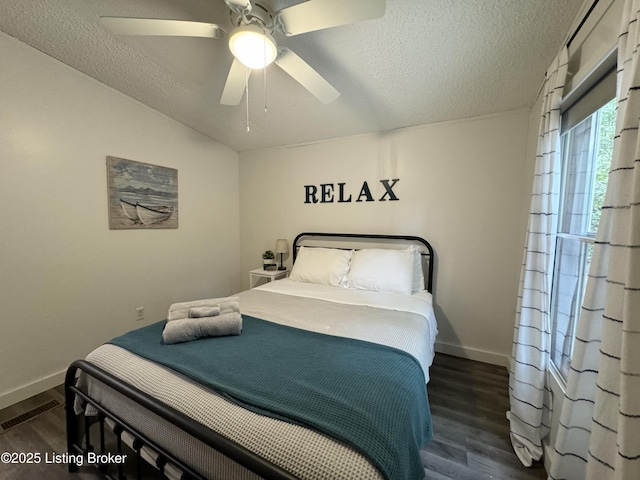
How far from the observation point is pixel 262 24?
1231mm

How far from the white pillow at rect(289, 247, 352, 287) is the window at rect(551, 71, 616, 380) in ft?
5.24

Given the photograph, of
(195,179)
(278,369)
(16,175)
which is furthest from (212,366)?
(195,179)

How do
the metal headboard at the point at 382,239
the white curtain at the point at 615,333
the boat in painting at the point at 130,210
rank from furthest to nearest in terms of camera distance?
1. the metal headboard at the point at 382,239
2. the boat in painting at the point at 130,210
3. the white curtain at the point at 615,333

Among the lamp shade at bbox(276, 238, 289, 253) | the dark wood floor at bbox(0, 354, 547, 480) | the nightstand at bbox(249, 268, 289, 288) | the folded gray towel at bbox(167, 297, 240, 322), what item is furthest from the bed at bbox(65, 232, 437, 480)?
the lamp shade at bbox(276, 238, 289, 253)

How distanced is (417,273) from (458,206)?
757 millimetres

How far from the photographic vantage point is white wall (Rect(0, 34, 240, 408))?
177 cm

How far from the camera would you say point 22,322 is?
1845 mm

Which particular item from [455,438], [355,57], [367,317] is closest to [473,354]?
[455,438]

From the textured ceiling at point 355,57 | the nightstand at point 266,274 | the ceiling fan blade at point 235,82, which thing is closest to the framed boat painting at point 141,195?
the textured ceiling at point 355,57

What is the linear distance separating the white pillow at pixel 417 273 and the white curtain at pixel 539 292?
93cm

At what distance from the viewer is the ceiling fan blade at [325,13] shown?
1.01 meters

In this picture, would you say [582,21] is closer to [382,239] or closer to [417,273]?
[417,273]

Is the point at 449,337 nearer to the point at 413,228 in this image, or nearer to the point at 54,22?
the point at 413,228

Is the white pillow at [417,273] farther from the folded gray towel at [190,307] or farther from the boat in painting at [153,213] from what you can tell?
the boat in painting at [153,213]
